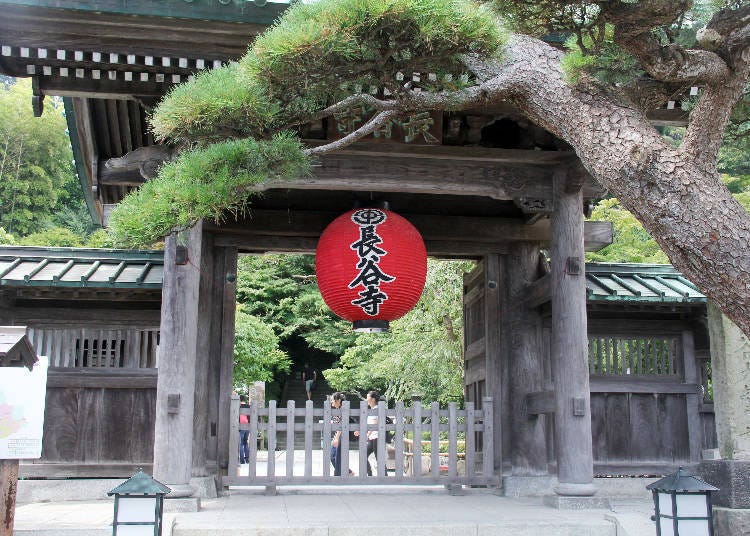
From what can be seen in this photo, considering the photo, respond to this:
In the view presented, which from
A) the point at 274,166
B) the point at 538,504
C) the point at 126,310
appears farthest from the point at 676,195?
the point at 126,310

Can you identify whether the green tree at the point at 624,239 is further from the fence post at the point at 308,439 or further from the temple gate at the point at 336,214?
the fence post at the point at 308,439

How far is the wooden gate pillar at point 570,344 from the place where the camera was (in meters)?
7.52

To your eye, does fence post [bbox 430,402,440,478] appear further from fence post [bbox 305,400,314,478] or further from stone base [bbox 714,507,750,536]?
stone base [bbox 714,507,750,536]

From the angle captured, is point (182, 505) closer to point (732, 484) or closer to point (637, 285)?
point (732, 484)

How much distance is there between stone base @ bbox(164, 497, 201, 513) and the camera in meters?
6.86

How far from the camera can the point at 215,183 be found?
15.0 ft

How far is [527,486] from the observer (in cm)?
905

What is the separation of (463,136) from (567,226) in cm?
150

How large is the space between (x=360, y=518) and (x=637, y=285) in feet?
16.6

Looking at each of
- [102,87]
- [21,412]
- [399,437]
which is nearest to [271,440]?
[399,437]

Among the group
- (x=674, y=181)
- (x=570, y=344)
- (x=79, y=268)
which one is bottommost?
(x=570, y=344)

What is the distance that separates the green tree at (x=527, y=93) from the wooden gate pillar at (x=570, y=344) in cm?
323

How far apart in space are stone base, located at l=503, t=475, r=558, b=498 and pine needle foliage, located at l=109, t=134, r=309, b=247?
558 cm

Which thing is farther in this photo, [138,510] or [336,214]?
[336,214]
